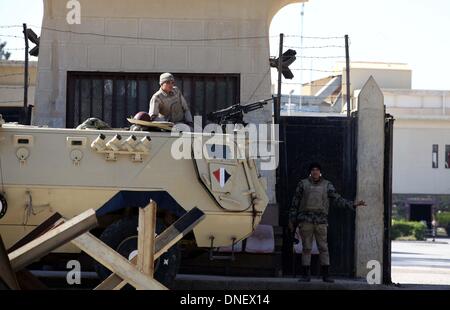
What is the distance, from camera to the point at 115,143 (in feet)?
34.7

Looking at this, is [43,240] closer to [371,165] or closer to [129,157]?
[129,157]

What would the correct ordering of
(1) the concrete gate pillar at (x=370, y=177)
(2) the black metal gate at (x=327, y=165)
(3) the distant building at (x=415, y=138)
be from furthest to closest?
(3) the distant building at (x=415, y=138)
(2) the black metal gate at (x=327, y=165)
(1) the concrete gate pillar at (x=370, y=177)

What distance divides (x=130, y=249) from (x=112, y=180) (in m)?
0.78

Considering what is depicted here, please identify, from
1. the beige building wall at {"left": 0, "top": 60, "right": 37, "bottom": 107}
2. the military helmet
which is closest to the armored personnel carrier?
the military helmet

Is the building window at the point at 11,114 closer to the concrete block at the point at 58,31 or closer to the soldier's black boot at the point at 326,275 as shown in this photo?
the concrete block at the point at 58,31

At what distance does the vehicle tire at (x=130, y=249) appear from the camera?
10.4 metres

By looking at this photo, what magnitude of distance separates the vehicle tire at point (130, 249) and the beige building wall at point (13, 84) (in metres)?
11.6

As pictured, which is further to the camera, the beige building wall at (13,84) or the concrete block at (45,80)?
the beige building wall at (13,84)

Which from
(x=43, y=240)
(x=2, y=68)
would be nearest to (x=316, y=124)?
(x=43, y=240)

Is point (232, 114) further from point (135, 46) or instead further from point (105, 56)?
point (105, 56)

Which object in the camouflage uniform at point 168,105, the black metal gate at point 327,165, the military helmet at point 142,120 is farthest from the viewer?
the black metal gate at point 327,165

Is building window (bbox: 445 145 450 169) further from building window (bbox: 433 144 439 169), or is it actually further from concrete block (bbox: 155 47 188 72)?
concrete block (bbox: 155 47 188 72)

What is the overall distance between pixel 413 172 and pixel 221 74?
33.9m

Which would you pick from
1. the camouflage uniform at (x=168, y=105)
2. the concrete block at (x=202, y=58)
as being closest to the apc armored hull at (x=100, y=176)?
the camouflage uniform at (x=168, y=105)
